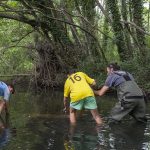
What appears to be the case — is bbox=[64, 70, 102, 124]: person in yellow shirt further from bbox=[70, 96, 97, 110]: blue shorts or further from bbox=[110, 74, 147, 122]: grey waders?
bbox=[110, 74, 147, 122]: grey waders

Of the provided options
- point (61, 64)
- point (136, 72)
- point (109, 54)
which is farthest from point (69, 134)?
point (109, 54)

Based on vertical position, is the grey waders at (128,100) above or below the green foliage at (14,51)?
below

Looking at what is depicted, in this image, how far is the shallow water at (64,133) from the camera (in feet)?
31.6

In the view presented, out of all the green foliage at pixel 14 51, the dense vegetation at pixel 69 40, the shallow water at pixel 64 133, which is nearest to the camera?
the shallow water at pixel 64 133

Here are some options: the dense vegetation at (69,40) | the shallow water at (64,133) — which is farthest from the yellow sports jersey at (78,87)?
the dense vegetation at (69,40)

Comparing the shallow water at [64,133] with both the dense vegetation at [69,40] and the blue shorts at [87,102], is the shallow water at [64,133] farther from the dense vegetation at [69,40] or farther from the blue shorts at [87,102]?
the dense vegetation at [69,40]

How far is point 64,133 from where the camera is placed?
1116 cm

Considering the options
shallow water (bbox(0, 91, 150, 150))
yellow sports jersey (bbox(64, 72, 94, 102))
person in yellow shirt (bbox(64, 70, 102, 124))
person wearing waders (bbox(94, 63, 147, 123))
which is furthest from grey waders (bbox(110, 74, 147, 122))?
yellow sports jersey (bbox(64, 72, 94, 102))

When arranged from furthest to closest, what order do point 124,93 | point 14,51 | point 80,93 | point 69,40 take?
1. point 14,51
2. point 69,40
3. point 124,93
4. point 80,93

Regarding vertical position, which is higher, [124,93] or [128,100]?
[124,93]

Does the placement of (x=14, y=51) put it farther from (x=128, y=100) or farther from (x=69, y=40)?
(x=128, y=100)

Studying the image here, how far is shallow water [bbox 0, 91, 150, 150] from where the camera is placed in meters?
9.63

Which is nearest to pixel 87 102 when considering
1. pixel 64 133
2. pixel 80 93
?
pixel 80 93

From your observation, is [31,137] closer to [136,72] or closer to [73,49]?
[136,72]
